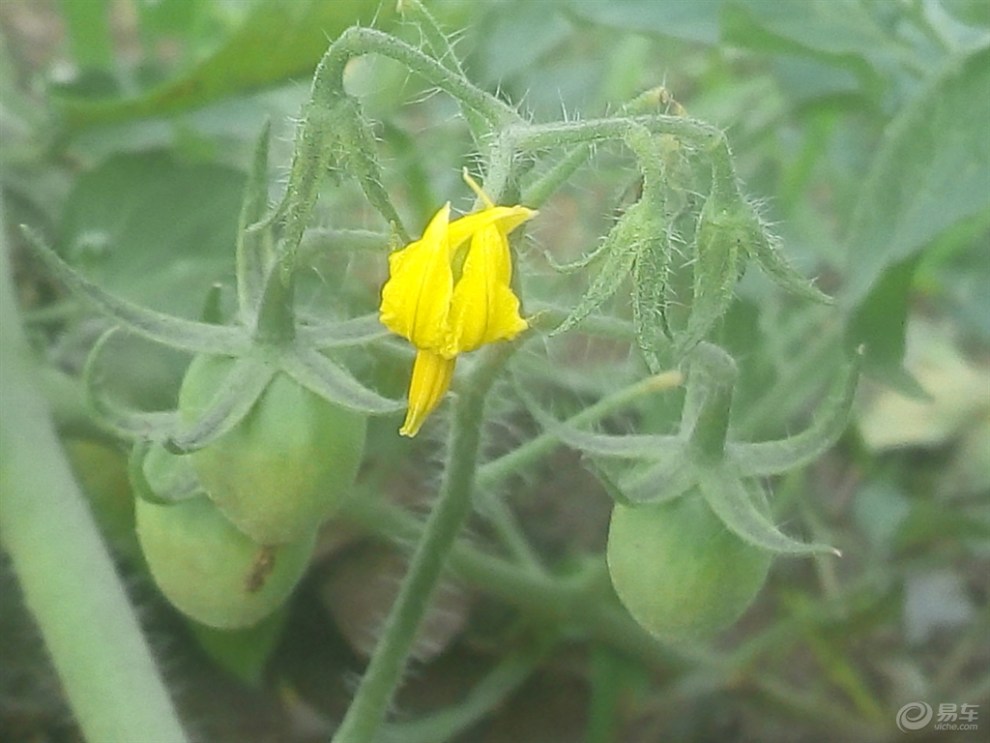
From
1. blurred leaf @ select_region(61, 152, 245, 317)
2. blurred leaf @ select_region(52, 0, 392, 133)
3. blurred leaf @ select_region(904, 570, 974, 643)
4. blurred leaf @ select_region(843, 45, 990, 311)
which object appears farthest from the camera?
blurred leaf @ select_region(904, 570, 974, 643)

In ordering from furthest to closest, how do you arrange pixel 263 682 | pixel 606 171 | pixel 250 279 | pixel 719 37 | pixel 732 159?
pixel 606 171, pixel 263 682, pixel 719 37, pixel 250 279, pixel 732 159

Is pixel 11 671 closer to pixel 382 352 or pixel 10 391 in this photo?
pixel 10 391

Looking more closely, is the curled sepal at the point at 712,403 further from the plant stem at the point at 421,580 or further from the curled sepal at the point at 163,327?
the curled sepal at the point at 163,327

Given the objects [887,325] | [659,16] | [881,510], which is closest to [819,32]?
[659,16]

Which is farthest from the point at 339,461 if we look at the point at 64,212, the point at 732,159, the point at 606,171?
the point at 606,171

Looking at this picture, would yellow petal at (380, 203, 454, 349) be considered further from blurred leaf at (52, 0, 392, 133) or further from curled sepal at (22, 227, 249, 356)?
blurred leaf at (52, 0, 392, 133)

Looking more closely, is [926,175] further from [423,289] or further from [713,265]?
[423,289]

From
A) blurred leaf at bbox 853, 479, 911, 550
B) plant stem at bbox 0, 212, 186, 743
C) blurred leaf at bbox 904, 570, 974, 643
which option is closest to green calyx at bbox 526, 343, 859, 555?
plant stem at bbox 0, 212, 186, 743
